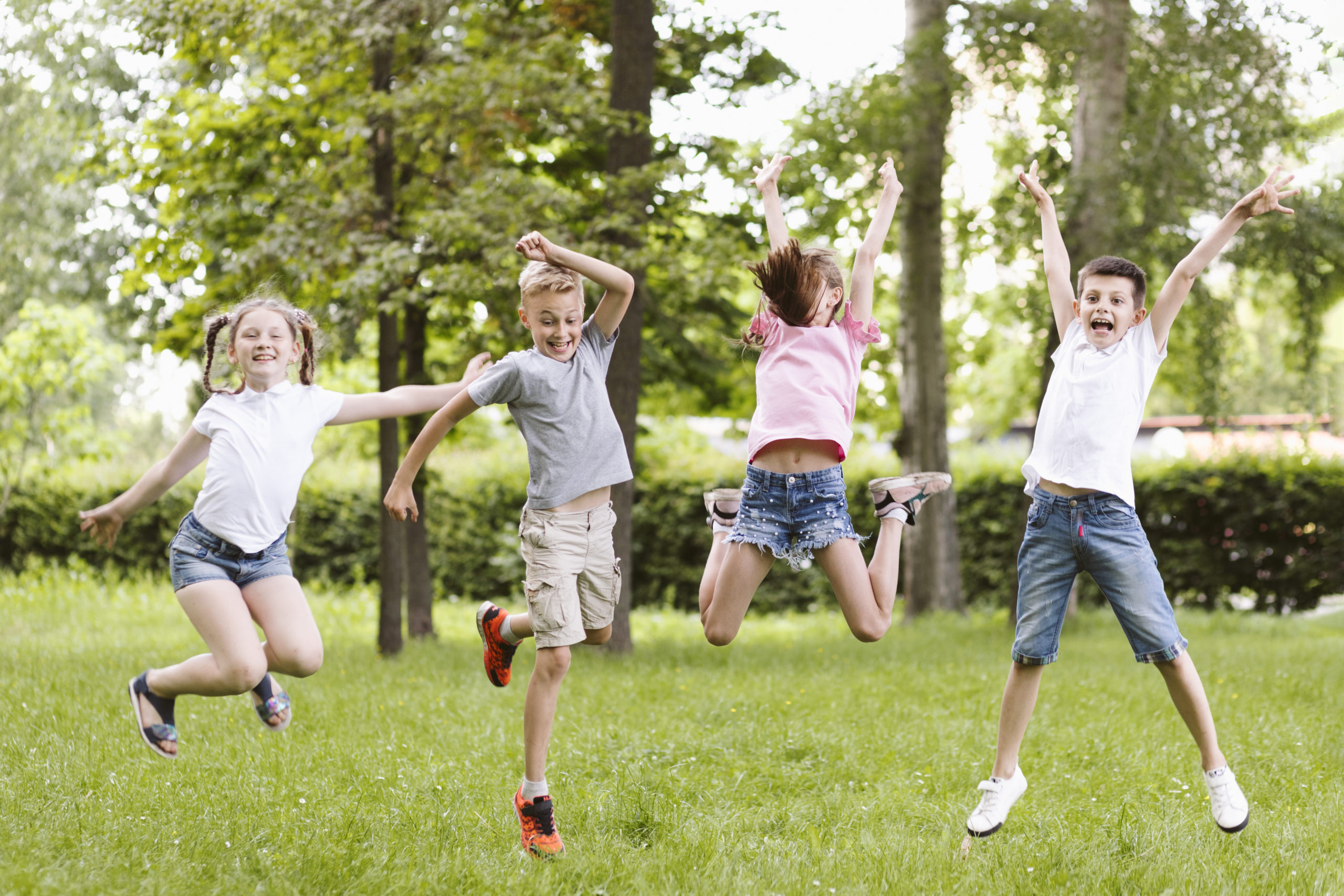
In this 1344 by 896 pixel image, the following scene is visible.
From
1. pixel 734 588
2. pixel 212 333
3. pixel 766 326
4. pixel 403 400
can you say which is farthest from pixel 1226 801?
pixel 212 333

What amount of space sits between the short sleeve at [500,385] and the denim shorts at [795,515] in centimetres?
96

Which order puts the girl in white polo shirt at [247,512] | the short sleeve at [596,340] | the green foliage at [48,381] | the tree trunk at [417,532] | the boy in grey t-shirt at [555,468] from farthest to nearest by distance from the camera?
1. the green foliage at [48,381]
2. the tree trunk at [417,532]
3. the short sleeve at [596,340]
4. the girl in white polo shirt at [247,512]
5. the boy in grey t-shirt at [555,468]

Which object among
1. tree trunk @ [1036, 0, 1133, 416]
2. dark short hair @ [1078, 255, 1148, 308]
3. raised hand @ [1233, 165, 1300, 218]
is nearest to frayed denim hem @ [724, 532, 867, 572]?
dark short hair @ [1078, 255, 1148, 308]

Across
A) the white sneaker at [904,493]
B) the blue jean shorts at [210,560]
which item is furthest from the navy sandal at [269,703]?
the white sneaker at [904,493]

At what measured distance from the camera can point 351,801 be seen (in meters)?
5.05

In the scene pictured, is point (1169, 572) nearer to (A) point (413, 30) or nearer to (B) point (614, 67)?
(B) point (614, 67)

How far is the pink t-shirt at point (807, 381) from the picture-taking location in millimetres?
4441

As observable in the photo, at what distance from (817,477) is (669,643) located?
700cm

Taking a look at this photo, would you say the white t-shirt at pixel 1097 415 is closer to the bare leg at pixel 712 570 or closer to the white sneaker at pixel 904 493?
the white sneaker at pixel 904 493

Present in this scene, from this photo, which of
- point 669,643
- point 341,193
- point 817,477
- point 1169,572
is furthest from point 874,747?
point 1169,572

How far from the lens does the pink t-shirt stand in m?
4.44

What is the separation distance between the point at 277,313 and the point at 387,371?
5.49m

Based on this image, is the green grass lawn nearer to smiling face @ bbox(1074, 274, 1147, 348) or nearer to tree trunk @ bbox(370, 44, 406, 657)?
tree trunk @ bbox(370, 44, 406, 657)

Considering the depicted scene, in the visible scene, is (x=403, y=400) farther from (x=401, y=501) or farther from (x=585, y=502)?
(x=585, y=502)
